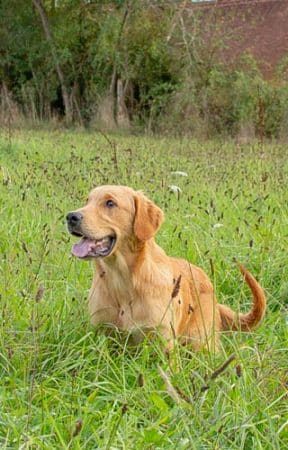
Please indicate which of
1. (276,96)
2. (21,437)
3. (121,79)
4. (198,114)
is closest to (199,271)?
(21,437)

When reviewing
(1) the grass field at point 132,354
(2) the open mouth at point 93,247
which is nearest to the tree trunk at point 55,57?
(1) the grass field at point 132,354

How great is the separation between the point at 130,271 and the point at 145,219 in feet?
0.94

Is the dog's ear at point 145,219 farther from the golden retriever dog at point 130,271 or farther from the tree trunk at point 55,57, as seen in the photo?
the tree trunk at point 55,57

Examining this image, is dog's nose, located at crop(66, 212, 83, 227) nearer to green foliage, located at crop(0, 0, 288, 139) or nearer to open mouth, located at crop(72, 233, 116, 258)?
open mouth, located at crop(72, 233, 116, 258)

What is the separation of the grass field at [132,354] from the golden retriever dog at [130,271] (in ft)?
0.39

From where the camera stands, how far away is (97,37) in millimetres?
17547

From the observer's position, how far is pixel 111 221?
137 inches

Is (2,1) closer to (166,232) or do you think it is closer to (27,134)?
(27,134)

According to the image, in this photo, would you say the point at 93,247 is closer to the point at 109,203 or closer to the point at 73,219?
the point at 73,219

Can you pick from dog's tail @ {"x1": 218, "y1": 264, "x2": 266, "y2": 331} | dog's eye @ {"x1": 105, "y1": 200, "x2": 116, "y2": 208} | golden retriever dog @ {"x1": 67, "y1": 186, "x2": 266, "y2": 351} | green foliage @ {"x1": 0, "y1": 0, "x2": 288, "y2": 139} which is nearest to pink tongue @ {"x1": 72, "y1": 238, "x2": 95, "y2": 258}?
golden retriever dog @ {"x1": 67, "y1": 186, "x2": 266, "y2": 351}

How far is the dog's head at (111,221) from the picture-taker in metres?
3.35

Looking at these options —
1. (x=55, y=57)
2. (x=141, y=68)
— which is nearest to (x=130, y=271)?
(x=141, y=68)

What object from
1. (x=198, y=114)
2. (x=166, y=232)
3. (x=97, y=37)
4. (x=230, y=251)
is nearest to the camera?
(x=230, y=251)

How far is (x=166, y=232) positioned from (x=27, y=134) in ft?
26.1
